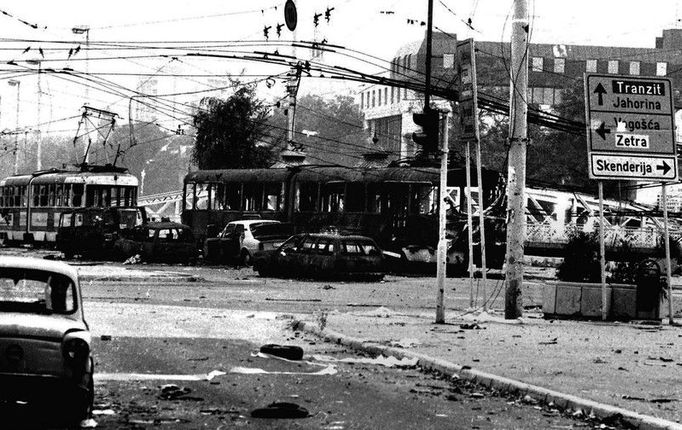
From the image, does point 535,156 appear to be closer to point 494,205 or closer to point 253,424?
point 494,205

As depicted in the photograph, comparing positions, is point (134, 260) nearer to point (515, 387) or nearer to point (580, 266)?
point (580, 266)

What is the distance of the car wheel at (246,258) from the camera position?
158 ft

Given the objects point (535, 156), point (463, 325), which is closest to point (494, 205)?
point (463, 325)

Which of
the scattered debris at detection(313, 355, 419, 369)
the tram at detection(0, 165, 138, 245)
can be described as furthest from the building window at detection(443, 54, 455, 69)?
the scattered debris at detection(313, 355, 419, 369)

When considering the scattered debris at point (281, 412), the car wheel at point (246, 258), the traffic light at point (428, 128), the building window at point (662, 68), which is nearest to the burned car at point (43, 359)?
the scattered debris at point (281, 412)

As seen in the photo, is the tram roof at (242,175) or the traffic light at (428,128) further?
the tram roof at (242,175)

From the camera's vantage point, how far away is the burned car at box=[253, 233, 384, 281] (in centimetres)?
3909

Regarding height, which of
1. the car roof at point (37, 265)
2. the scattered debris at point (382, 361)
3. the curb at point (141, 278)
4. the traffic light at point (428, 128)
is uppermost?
the traffic light at point (428, 128)

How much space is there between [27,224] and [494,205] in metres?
31.1

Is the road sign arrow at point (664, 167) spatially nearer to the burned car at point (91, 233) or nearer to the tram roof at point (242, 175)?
the burned car at point (91, 233)

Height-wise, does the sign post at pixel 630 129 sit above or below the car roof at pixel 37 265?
above

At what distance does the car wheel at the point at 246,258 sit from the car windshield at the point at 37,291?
36.2 meters

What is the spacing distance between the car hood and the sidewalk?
4.73 metres

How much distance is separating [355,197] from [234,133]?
29887mm
